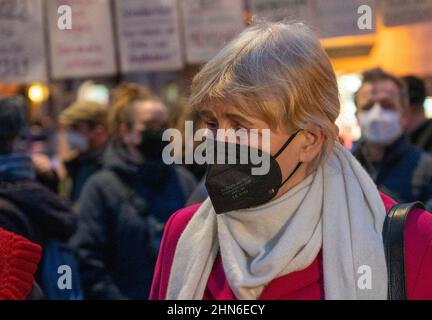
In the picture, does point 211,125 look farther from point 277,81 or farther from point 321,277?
point 321,277

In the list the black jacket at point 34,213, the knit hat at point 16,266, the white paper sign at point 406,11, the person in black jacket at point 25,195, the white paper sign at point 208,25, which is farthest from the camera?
the white paper sign at point 406,11

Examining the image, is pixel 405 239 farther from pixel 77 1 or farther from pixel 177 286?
pixel 77 1

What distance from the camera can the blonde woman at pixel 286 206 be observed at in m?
2.36

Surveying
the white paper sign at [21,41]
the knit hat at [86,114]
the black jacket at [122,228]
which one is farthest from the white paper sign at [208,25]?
the knit hat at [86,114]

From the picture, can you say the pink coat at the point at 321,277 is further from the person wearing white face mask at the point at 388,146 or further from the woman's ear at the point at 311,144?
the person wearing white face mask at the point at 388,146

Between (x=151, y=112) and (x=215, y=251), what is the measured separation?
377cm

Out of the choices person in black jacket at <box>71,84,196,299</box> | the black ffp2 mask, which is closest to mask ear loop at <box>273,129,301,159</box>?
the black ffp2 mask

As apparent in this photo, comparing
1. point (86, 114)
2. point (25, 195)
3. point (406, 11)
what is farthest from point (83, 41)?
point (25, 195)

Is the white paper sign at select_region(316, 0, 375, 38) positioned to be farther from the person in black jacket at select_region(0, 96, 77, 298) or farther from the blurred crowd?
the person in black jacket at select_region(0, 96, 77, 298)

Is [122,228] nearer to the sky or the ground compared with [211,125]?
nearer to the ground

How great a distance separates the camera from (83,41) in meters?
6.82

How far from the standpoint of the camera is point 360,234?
2385mm

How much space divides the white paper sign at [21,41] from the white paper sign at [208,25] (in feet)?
3.62

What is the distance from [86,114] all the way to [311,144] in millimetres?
6314
